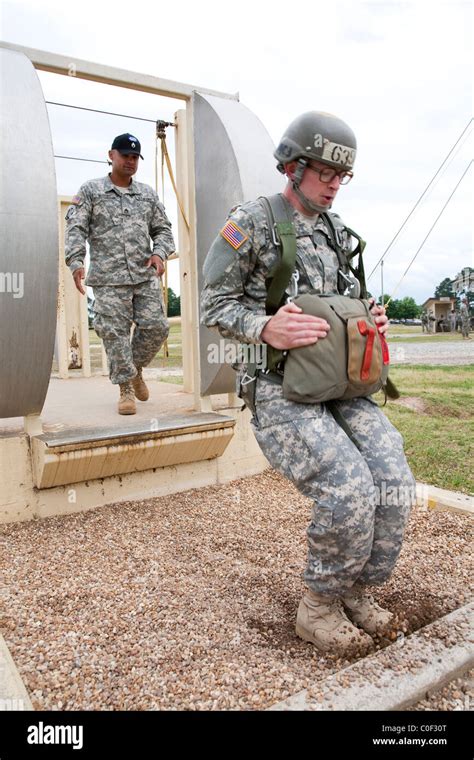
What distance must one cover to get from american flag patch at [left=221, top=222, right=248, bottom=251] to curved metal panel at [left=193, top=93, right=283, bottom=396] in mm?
1697

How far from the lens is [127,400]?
15.1 feet

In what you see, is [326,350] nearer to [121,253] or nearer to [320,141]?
[320,141]

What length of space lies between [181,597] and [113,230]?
8.86ft

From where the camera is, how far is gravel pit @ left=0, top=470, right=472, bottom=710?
2230 millimetres

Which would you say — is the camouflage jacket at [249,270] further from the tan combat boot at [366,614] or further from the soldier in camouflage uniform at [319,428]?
the tan combat boot at [366,614]

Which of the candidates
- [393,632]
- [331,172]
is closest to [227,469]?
[393,632]

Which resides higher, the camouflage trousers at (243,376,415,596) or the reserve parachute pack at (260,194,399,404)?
the reserve parachute pack at (260,194,399,404)

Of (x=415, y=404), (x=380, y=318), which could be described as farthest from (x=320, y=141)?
(x=415, y=404)

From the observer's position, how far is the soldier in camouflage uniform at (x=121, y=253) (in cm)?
449

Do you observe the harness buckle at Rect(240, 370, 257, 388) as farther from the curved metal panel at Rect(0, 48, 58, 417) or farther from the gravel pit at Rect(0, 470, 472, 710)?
the curved metal panel at Rect(0, 48, 58, 417)

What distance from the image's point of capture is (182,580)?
3.09 m

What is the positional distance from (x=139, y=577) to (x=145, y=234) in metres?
2.56

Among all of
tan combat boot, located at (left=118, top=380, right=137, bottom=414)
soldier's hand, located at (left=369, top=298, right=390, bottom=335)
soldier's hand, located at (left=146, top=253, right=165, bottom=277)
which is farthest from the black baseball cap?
soldier's hand, located at (left=369, top=298, right=390, bottom=335)
